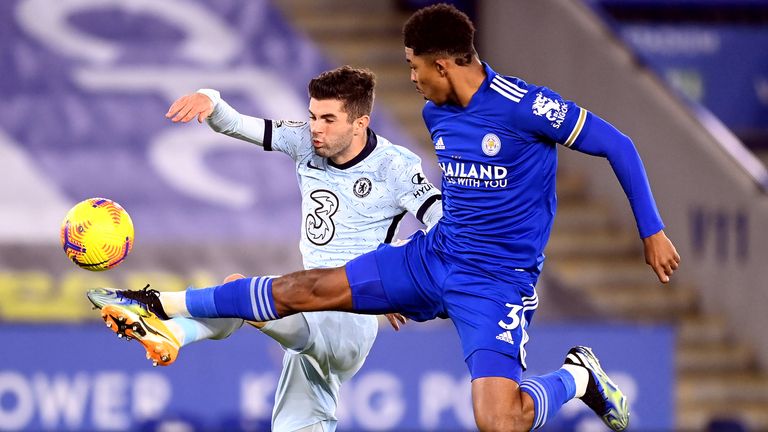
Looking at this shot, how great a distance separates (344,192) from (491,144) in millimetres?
903

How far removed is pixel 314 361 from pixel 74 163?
6074 millimetres

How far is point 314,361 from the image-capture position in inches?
265

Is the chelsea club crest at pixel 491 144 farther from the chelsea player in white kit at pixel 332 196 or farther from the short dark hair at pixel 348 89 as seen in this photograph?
the short dark hair at pixel 348 89

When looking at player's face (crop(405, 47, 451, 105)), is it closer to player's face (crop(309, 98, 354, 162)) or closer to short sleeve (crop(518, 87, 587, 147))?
short sleeve (crop(518, 87, 587, 147))

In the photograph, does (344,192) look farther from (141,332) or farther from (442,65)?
(141,332)

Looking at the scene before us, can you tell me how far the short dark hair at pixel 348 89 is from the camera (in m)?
6.39

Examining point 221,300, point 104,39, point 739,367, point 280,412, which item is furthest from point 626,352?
point 104,39

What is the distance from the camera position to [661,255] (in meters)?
5.84

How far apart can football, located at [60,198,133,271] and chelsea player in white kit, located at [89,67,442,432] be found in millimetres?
462

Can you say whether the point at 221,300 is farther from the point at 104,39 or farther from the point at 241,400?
the point at 104,39

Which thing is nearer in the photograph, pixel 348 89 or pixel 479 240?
pixel 479 240

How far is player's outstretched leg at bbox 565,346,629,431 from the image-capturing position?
6.52 m

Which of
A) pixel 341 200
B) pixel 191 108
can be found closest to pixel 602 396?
pixel 341 200

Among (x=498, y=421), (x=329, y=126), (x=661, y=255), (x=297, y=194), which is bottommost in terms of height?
(x=498, y=421)
